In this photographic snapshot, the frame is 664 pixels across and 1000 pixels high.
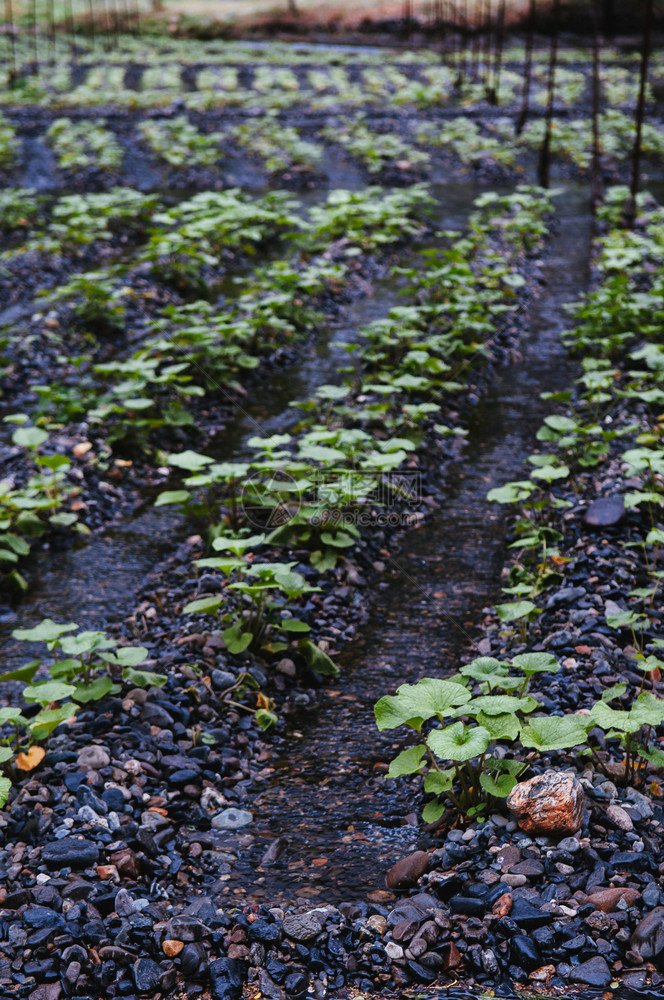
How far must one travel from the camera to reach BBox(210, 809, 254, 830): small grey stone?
2760 mm

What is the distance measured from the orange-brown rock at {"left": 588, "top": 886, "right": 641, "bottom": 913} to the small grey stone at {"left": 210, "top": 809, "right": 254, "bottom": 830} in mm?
1227

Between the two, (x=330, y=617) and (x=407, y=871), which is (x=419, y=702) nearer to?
(x=407, y=871)

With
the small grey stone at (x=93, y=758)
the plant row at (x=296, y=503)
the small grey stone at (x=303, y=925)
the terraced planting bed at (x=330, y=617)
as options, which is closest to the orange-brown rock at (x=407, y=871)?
the terraced planting bed at (x=330, y=617)

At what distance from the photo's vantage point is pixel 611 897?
209 cm

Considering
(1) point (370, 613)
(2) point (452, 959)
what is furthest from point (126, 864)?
(1) point (370, 613)

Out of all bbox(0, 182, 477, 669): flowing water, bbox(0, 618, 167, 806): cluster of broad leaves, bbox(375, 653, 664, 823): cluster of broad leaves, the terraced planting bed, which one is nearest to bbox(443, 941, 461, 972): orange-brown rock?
the terraced planting bed

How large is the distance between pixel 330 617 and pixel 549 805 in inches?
69.1

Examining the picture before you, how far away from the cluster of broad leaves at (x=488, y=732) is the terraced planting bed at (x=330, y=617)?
12mm

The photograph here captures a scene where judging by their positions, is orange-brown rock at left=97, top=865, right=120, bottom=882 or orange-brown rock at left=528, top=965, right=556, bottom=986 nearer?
orange-brown rock at left=528, top=965, right=556, bottom=986

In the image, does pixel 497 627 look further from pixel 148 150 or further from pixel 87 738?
pixel 148 150

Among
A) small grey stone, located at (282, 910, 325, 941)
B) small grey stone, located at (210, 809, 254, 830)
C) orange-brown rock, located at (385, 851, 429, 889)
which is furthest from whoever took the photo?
small grey stone, located at (210, 809, 254, 830)

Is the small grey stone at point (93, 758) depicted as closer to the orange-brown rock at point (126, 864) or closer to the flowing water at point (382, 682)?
the orange-brown rock at point (126, 864)

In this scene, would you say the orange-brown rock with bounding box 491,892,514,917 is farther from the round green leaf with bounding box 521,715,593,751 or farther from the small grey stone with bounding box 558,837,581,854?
the round green leaf with bounding box 521,715,593,751

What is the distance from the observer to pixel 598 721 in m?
2.30
